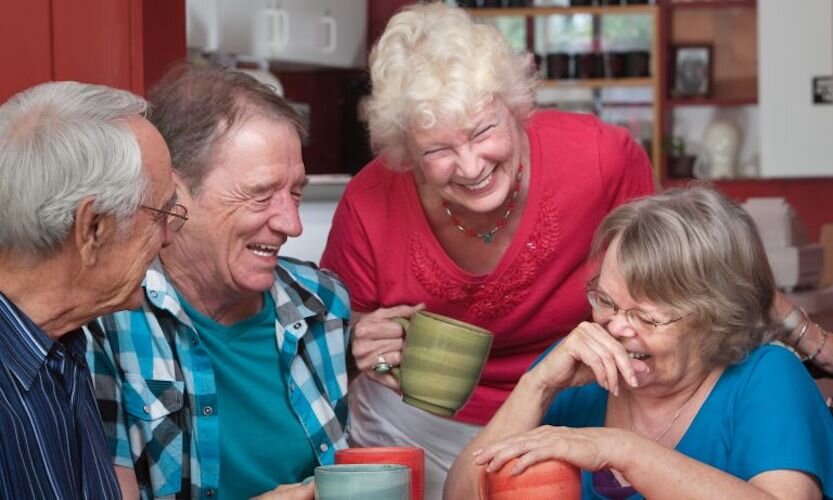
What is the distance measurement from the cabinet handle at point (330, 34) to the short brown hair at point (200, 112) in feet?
14.3

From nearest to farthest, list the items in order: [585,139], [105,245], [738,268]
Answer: [105,245], [738,268], [585,139]

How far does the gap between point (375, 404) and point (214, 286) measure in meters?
0.66

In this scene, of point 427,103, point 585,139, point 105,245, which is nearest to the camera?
point 105,245

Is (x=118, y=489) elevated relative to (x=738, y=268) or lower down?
lower down

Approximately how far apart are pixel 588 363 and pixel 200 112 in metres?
0.63

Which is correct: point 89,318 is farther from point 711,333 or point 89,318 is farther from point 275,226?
point 711,333

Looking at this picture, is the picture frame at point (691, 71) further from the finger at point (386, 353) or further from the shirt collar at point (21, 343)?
the shirt collar at point (21, 343)

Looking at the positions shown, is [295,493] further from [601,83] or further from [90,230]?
[601,83]

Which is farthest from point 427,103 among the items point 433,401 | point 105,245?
point 105,245

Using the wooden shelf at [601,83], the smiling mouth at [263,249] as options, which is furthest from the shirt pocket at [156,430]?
the wooden shelf at [601,83]

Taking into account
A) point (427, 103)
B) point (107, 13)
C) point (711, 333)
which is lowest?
point (711, 333)

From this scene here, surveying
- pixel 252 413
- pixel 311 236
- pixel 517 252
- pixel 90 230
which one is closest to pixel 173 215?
pixel 90 230

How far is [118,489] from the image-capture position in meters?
1.47

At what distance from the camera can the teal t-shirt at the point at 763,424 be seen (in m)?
1.59
